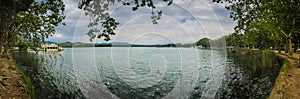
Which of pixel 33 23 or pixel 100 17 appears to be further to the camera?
pixel 33 23

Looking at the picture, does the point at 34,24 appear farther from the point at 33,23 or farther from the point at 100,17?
the point at 100,17

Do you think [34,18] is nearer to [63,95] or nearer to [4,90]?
[63,95]

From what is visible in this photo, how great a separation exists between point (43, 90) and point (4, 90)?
5.17 metres

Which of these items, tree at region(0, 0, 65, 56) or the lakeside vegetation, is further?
tree at region(0, 0, 65, 56)

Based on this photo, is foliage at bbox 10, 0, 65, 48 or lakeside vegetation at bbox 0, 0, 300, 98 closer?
lakeside vegetation at bbox 0, 0, 300, 98

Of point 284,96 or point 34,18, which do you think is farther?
point 34,18

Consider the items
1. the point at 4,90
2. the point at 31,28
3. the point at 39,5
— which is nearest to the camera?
the point at 4,90

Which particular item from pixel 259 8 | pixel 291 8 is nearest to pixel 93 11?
pixel 259 8

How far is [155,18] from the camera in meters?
8.48

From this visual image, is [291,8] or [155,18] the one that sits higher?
[291,8]

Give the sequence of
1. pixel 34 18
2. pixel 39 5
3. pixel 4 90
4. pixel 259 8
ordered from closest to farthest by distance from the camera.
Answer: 1. pixel 4 90
2. pixel 259 8
3. pixel 39 5
4. pixel 34 18

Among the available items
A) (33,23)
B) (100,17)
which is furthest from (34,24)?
(100,17)

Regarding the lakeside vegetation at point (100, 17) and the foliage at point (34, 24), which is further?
the foliage at point (34, 24)

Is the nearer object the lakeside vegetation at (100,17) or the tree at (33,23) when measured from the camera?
the lakeside vegetation at (100,17)
